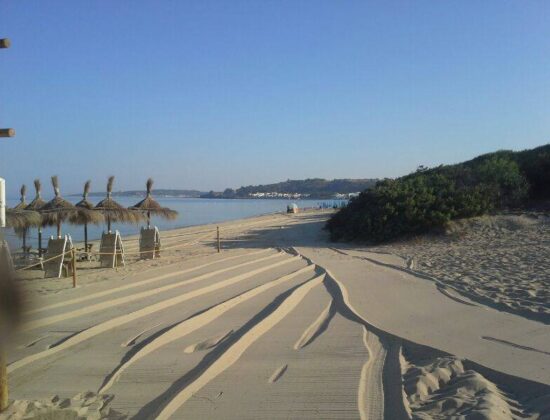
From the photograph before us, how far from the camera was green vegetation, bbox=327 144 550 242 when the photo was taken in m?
21.8

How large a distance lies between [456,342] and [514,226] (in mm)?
15617

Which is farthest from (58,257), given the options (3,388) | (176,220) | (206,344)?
(176,220)

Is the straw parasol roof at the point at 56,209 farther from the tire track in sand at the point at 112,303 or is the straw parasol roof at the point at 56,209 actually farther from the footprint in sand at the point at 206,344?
the footprint in sand at the point at 206,344

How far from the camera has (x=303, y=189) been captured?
147 meters

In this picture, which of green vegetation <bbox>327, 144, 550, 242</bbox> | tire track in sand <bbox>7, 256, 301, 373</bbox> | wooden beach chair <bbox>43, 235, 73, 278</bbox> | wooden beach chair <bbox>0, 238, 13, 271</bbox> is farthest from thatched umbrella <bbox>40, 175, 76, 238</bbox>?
wooden beach chair <bbox>0, 238, 13, 271</bbox>

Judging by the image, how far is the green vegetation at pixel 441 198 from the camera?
2180cm

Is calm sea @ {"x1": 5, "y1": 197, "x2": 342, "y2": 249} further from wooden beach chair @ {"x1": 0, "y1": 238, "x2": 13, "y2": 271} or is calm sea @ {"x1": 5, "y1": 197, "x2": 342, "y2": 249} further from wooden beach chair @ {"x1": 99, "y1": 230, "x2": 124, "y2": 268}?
wooden beach chair @ {"x1": 99, "y1": 230, "x2": 124, "y2": 268}

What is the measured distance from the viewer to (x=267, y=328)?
7344mm

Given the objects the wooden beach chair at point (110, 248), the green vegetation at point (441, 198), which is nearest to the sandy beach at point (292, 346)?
the wooden beach chair at point (110, 248)

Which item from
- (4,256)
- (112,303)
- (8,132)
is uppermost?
(8,132)

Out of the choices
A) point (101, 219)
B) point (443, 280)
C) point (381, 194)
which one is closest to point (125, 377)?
point (443, 280)

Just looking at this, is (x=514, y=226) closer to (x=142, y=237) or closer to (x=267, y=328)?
(x=142, y=237)

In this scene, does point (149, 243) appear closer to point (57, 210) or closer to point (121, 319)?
point (57, 210)

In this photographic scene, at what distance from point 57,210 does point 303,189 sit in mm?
129593
